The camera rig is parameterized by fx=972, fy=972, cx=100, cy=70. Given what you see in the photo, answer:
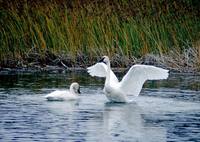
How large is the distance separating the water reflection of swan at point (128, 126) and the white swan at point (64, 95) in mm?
1080

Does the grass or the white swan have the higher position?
Answer: the grass

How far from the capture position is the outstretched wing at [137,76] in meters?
18.1

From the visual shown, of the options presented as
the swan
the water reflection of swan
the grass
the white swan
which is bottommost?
the water reflection of swan

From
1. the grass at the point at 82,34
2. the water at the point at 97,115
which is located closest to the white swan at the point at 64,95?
the water at the point at 97,115

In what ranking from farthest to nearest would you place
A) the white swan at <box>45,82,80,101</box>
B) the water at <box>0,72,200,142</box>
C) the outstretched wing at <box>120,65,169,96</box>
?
1. the outstretched wing at <box>120,65,169,96</box>
2. the white swan at <box>45,82,80,101</box>
3. the water at <box>0,72,200,142</box>

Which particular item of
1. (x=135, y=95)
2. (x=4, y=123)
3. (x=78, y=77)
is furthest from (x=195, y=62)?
(x=4, y=123)

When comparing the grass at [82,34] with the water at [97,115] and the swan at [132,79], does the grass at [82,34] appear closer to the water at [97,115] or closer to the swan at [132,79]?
the water at [97,115]

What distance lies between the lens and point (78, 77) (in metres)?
22.5

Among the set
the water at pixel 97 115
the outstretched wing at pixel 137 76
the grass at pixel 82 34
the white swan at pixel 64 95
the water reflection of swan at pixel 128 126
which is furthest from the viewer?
the grass at pixel 82 34

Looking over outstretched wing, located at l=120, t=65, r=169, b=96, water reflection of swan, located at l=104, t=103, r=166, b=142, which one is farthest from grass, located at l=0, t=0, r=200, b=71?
water reflection of swan, located at l=104, t=103, r=166, b=142

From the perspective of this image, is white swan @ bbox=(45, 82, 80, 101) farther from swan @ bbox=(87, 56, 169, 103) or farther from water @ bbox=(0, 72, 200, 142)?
swan @ bbox=(87, 56, 169, 103)

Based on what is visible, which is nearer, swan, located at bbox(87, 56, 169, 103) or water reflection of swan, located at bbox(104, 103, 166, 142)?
water reflection of swan, located at bbox(104, 103, 166, 142)

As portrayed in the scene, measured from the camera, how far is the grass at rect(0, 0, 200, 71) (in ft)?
80.6

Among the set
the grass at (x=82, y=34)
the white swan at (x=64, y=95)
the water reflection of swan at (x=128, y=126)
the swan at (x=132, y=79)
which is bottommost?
the water reflection of swan at (x=128, y=126)
